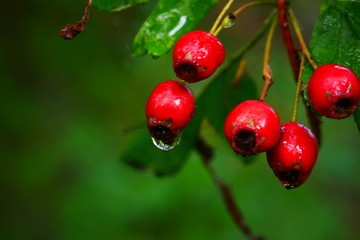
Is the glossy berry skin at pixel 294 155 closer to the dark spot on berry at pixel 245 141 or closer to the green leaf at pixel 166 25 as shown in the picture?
the dark spot on berry at pixel 245 141

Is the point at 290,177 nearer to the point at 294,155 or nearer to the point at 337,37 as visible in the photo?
the point at 294,155

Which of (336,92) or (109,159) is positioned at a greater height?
(336,92)

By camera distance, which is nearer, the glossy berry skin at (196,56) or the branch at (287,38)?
the glossy berry skin at (196,56)

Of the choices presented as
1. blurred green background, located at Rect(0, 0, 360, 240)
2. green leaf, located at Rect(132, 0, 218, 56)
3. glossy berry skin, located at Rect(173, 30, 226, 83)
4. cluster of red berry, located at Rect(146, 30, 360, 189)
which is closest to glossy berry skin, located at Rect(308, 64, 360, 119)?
cluster of red berry, located at Rect(146, 30, 360, 189)

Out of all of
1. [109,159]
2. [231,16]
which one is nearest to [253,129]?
[231,16]

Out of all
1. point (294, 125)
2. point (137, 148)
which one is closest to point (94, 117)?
point (137, 148)

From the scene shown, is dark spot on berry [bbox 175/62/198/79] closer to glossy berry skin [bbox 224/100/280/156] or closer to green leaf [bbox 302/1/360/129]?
glossy berry skin [bbox 224/100/280/156]

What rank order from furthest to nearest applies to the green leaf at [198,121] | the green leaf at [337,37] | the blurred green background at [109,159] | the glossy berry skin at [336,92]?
1. the blurred green background at [109,159]
2. the green leaf at [198,121]
3. the green leaf at [337,37]
4. the glossy berry skin at [336,92]

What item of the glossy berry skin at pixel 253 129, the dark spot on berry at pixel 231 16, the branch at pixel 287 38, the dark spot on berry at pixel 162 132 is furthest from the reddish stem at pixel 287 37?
the dark spot on berry at pixel 162 132
